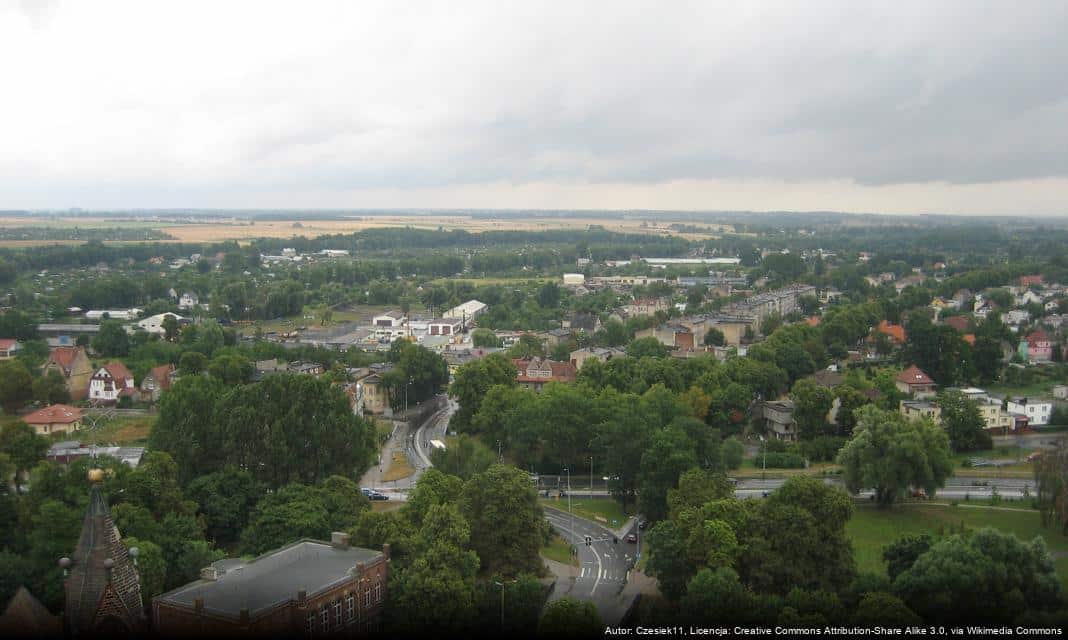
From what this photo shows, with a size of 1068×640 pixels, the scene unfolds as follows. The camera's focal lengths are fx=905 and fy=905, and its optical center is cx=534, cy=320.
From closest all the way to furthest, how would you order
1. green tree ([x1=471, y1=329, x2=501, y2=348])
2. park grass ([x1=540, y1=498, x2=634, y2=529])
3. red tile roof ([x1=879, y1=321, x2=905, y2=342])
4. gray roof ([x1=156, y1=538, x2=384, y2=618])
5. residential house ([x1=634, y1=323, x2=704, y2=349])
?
gray roof ([x1=156, y1=538, x2=384, y2=618]), park grass ([x1=540, y1=498, x2=634, y2=529]), residential house ([x1=634, y1=323, x2=704, y2=349]), red tile roof ([x1=879, y1=321, x2=905, y2=342]), green tree ([x1=471, y1=329, x2=501, y2=348])

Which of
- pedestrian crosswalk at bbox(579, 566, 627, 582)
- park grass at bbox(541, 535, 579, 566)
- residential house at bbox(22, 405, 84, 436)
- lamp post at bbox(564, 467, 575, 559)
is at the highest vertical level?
residential house at bbox(22, 405, 84, 436)

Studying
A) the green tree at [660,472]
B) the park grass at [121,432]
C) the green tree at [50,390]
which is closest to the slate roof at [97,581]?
the green tree at [660,472]

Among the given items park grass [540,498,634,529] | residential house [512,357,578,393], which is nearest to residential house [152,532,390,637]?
park grass [540,498,634,529]

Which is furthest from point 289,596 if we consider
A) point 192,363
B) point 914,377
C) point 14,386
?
point 914,377

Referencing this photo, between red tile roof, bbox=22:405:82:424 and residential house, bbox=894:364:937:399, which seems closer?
red tile roof, bbox=22:405:82:424

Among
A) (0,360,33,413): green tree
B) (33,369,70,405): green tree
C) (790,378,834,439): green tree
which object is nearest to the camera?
(790,378,834,439): green tree

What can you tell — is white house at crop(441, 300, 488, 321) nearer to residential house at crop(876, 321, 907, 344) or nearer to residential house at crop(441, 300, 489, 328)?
residential house at crop(441, 300, 489, 328)

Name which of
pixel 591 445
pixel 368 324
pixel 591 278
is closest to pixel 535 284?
pixel 591 278

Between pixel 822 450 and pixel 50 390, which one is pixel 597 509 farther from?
pixel 50 390

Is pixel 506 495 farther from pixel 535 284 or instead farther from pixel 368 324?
pixel 535 284
